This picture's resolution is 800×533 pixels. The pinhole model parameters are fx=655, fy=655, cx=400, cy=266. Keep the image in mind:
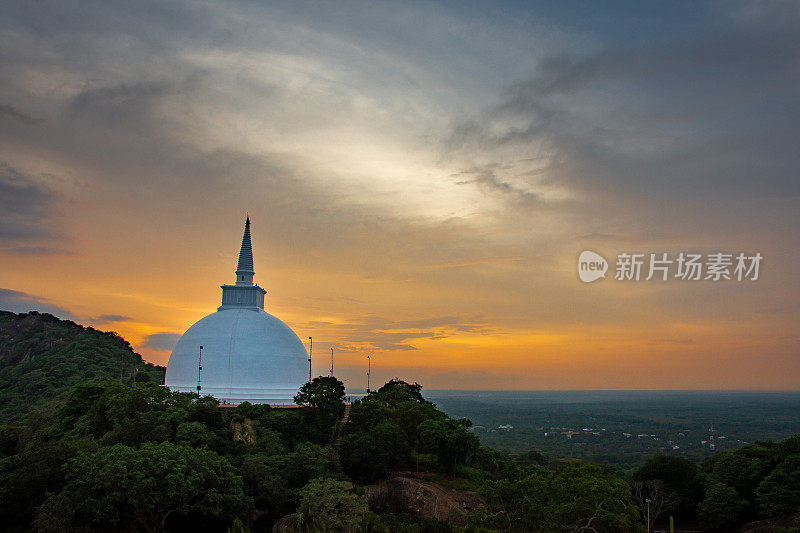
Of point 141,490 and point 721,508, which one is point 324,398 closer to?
point 141,490

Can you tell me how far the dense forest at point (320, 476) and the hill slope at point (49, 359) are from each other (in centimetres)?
3075

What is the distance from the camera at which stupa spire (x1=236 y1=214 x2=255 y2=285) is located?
6825 cm

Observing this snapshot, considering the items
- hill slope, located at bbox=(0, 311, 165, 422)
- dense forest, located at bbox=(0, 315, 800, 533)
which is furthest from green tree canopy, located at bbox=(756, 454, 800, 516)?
hill slope, located at bbox=(0, 311, 165, 422)

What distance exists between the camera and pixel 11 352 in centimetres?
11700

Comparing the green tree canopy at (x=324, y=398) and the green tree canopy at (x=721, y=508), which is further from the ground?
the green tree canopy at (x=324, y=398)

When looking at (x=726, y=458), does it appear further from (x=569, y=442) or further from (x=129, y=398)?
(x=569, y=442)

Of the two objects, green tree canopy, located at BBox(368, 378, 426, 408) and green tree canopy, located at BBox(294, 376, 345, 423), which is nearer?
green tree canopy, located at BBox(294, 376, 345, 423)

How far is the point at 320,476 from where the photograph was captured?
1592 inches

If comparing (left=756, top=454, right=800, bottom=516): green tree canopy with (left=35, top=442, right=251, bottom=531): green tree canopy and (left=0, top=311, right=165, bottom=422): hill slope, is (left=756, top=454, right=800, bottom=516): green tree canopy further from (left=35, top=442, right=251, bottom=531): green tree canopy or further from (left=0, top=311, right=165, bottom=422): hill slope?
(left=0, top=311, right=165, bottom=422): hill slope

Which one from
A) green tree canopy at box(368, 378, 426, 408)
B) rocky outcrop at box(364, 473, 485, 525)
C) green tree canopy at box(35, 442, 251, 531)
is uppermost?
green tree canopy at box(368, 378, 426, 408)

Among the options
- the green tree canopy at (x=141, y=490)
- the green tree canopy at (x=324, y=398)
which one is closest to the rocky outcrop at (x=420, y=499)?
the green tree canopy at (x=324, y=398)

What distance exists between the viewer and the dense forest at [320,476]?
35500mm

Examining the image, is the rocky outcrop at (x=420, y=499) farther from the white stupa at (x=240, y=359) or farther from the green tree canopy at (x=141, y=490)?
the white stupa at (x=240, y=359)

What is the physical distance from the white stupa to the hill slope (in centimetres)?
2322
